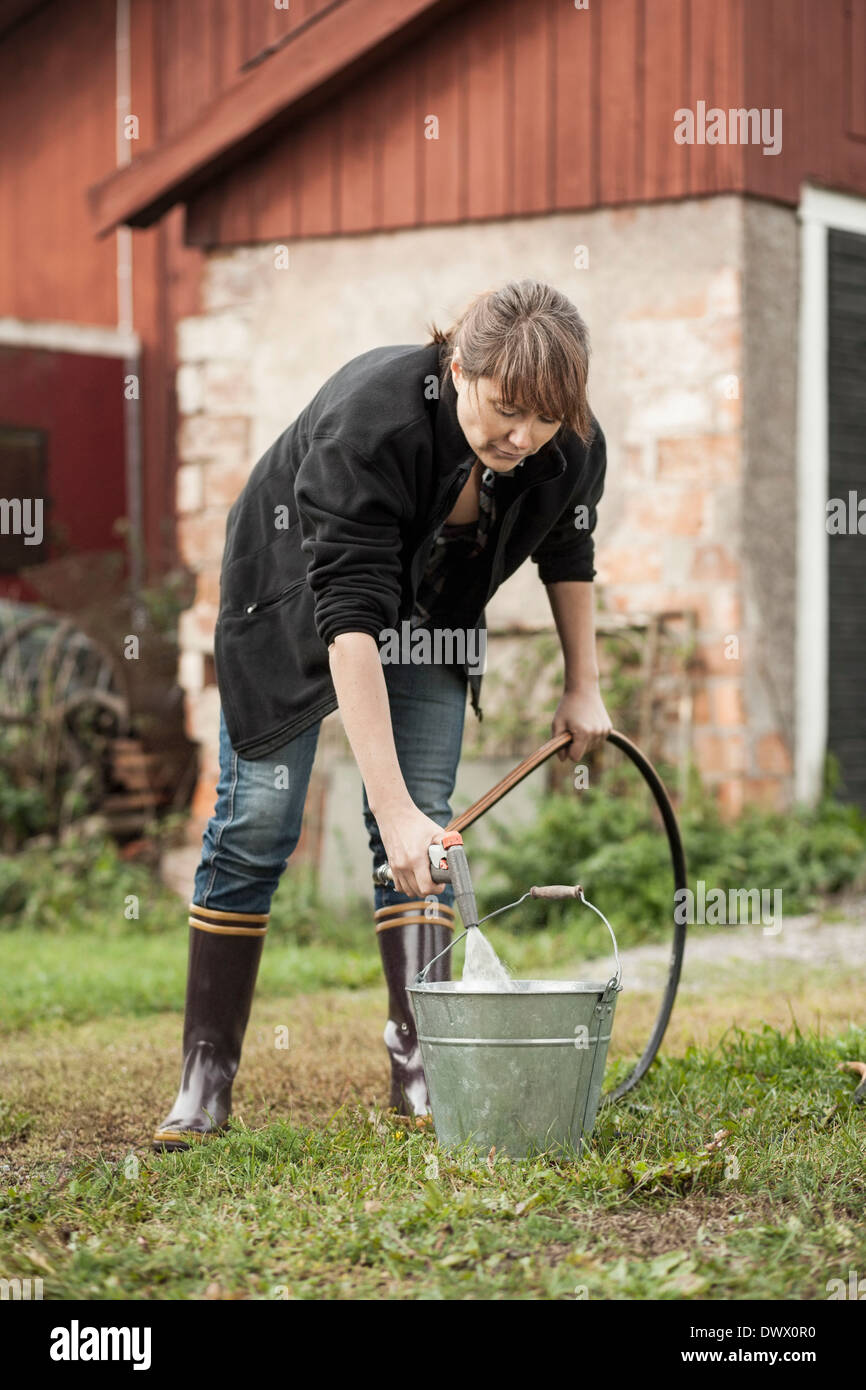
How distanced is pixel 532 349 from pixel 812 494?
4.95 m

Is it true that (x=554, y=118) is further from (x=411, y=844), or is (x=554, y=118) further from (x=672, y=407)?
(x=411, y=844)

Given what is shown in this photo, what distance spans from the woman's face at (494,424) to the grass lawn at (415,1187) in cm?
115

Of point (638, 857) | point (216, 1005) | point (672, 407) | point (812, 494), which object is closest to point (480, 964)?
point (216, 1005)

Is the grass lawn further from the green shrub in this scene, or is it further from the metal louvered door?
the metal louvered door

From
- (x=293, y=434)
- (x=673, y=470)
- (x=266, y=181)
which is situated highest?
(x=266, y=181)

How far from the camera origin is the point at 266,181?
8125 mm

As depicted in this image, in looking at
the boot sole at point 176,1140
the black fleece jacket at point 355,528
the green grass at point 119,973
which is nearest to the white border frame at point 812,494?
the green grass at point 119,973

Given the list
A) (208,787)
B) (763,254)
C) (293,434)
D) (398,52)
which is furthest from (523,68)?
(293,434)

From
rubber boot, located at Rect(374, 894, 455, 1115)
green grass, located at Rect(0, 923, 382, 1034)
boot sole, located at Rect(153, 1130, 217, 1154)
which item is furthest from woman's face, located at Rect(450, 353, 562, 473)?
green grass, located at Rect(0, 923, 382, 1034)

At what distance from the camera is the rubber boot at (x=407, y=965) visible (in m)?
3.24

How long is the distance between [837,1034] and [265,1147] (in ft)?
4.79

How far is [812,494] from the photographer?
7.32 m

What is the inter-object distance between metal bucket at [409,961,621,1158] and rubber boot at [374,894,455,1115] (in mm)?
456

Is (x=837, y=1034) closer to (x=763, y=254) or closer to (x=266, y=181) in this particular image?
(x=763, y=254)
